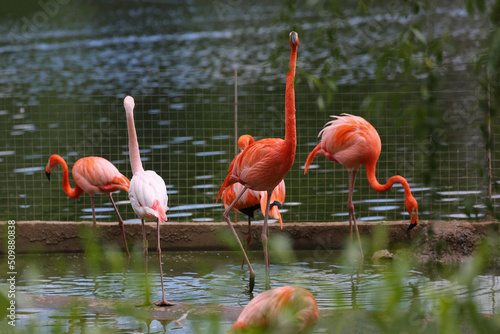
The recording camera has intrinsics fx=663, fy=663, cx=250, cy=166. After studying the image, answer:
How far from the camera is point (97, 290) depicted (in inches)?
212

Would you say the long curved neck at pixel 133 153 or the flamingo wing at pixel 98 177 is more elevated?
the long curved neck at pixel 133 153

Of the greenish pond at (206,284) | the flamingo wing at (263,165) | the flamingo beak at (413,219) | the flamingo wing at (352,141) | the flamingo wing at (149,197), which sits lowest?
the greenish pond at (206,284)

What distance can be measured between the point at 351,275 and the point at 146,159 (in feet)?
17.3

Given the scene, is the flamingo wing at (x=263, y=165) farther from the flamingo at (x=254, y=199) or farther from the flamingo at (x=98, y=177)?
the flamingo at (x=98, y=177)

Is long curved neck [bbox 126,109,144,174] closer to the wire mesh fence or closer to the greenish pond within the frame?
the wire mesh fence

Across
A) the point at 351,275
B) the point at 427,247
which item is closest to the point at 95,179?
the point at 351,275

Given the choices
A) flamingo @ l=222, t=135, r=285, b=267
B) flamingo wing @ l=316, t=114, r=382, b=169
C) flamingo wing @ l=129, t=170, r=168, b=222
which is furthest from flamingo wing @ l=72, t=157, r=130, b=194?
flamingo wing @ l=316, t=114, r=382, b=169

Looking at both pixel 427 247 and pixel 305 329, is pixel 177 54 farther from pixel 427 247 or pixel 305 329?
pixel 305 329

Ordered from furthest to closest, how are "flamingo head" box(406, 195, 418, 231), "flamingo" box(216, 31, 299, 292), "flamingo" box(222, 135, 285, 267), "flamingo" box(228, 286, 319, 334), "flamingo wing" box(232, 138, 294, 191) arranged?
"flamingo head" box(406, 195, 418, 231)
"flamingo" box(222, 135, 285, 267)
"flamingo wing" box(232, 138, 294, 191)
"flamingo" box(216, 31, 299, 292)
"flamingo" box(228, 286, 319, 334)

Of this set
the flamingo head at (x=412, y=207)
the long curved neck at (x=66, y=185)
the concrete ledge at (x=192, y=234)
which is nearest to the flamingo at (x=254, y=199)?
the concrete ledge at (x=192, y=234)

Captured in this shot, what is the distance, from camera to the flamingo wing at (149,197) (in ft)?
16.4

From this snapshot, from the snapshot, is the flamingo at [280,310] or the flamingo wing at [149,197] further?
the flamingo wing at [149,197]

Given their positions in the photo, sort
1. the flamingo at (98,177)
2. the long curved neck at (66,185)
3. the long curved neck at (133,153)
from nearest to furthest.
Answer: the long curved neck at (133,153) → the flamingo at (98,177) → the long curved neck at (66,185)

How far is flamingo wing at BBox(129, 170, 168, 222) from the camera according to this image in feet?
16.4
